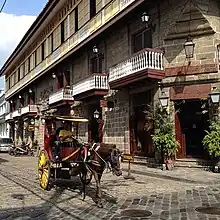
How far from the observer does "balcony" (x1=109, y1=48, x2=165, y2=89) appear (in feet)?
51.4

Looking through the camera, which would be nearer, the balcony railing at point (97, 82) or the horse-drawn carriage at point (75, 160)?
the horse-drawn carriage at point (75, 160)

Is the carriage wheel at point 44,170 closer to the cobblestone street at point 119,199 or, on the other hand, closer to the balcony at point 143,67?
the cobblestone street at point 119,199

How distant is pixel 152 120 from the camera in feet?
53.8

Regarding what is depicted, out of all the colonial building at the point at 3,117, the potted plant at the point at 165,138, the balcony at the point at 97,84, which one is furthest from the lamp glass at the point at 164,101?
the colonial building at the point at 3,117

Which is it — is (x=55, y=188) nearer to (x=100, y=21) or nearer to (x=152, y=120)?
(x=152, y=120)

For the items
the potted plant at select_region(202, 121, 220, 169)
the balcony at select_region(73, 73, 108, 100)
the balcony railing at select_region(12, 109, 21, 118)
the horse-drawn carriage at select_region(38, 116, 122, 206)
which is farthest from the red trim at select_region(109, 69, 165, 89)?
the balcony railing at select_region(12, 109, 21, 118)

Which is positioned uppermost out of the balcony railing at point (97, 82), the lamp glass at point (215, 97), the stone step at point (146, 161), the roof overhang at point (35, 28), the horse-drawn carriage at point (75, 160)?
the roof overhang at point (35, 28)

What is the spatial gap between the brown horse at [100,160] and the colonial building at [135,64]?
7.40 meters

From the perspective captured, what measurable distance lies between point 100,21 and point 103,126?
571 cm

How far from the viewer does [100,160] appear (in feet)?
27.7

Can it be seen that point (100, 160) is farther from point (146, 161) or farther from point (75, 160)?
point (146, 161)

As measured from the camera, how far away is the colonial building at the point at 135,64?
50.0 feet

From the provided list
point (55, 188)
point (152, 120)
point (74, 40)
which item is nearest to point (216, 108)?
point (152, 120)

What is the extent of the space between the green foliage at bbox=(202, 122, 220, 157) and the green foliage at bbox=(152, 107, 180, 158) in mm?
1365
